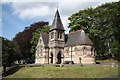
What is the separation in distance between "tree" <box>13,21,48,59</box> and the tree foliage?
1755cm

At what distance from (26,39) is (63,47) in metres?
22.0

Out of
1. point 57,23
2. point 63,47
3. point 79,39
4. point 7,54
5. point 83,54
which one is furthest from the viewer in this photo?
point 57,23

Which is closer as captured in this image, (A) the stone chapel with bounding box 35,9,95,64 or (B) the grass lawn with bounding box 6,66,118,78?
(B) the grass lawn with bounding box 6,66,118,78

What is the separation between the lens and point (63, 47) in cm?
5603

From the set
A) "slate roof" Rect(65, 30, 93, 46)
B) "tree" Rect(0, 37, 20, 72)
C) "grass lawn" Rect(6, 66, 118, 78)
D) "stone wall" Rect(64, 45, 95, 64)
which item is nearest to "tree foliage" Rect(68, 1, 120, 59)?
"slate roof" Rect(65, 30, 93, 46)

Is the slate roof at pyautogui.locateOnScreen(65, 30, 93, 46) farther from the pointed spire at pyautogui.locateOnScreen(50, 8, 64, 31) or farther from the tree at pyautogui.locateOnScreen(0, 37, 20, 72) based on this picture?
the tree at pyautogui.locateOnScreen(0, 37, 20, 72)

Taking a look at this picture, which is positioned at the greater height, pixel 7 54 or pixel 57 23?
pixel 57 23

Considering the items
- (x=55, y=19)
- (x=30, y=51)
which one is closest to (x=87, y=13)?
(x=55, y=19)

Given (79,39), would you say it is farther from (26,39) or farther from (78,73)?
(26,39)

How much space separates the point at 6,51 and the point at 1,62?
286 centimetres

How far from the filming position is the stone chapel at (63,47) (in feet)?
166

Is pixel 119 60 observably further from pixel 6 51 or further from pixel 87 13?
pixel 6 51

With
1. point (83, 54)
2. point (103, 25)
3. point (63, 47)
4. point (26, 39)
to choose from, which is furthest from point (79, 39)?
point (26, 39)

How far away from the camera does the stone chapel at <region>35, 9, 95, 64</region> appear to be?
5047cm
